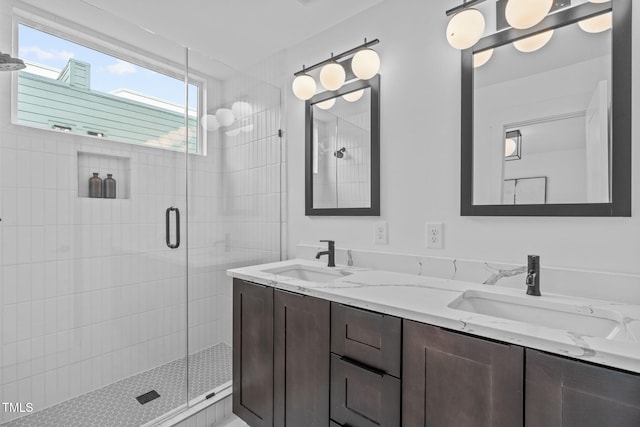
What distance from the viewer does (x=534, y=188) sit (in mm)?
1234

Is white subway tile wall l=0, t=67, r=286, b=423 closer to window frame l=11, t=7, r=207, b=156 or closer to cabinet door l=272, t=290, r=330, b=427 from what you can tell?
window frame l=11, t=7, r=207, b=156

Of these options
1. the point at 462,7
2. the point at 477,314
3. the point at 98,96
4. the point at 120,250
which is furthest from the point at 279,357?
the point at 98,96

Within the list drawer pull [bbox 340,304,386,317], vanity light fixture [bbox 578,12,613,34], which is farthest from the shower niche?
vanity light fixture [bbox 578,12,613,34]

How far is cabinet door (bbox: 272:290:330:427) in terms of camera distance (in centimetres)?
124

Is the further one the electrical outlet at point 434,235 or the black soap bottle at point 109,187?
the black soap bottle at point 109,187

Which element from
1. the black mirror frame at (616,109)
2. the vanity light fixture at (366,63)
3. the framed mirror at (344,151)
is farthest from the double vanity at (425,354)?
the vanity light fixture at (366,63)

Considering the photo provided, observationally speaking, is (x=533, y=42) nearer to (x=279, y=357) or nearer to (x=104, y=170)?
(x=279, y=357)

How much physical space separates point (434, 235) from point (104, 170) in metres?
1.98

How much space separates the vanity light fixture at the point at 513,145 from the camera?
127cm

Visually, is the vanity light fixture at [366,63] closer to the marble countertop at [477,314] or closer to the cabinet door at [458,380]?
the marble countertop at [477,314]

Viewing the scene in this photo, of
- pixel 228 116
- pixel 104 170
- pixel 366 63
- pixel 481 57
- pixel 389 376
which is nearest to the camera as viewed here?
pixel 389 376

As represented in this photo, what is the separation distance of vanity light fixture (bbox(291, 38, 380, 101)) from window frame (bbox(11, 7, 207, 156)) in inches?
25.5

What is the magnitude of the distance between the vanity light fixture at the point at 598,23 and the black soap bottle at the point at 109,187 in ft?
8.08

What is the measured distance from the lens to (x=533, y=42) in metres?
1.24
